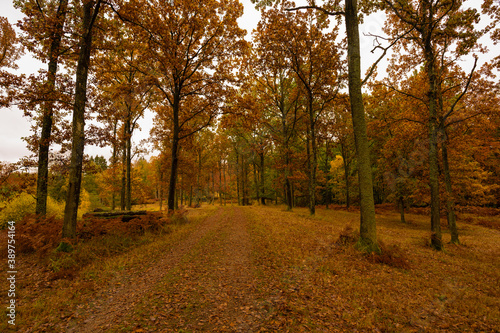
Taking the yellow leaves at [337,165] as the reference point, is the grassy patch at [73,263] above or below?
below

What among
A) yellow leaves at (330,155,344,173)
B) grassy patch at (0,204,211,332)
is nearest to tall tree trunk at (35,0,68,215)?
grassy patch at (0,204,211,332)

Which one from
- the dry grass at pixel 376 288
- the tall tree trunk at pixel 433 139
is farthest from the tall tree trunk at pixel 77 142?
the tall tree trunk at pixel 433 139

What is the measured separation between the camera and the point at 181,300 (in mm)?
4523

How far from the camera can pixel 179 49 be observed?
13.6 meters

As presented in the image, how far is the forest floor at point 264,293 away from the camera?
12.3ft

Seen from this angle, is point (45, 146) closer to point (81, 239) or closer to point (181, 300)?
point (81, 239)

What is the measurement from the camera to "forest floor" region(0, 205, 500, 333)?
376 centimetres

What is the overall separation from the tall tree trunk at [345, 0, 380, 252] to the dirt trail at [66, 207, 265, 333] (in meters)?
4.32

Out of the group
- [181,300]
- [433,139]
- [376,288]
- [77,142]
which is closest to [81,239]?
[77,142]

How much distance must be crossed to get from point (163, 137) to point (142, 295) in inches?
829

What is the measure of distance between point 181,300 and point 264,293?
1.81 metres

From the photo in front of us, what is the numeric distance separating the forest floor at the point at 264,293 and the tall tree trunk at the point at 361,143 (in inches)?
31.9

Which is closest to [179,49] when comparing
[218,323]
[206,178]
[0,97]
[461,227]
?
[0,97]

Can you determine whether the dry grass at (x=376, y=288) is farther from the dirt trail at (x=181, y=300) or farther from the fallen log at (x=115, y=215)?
the fallen log at (x=115, y=215)
